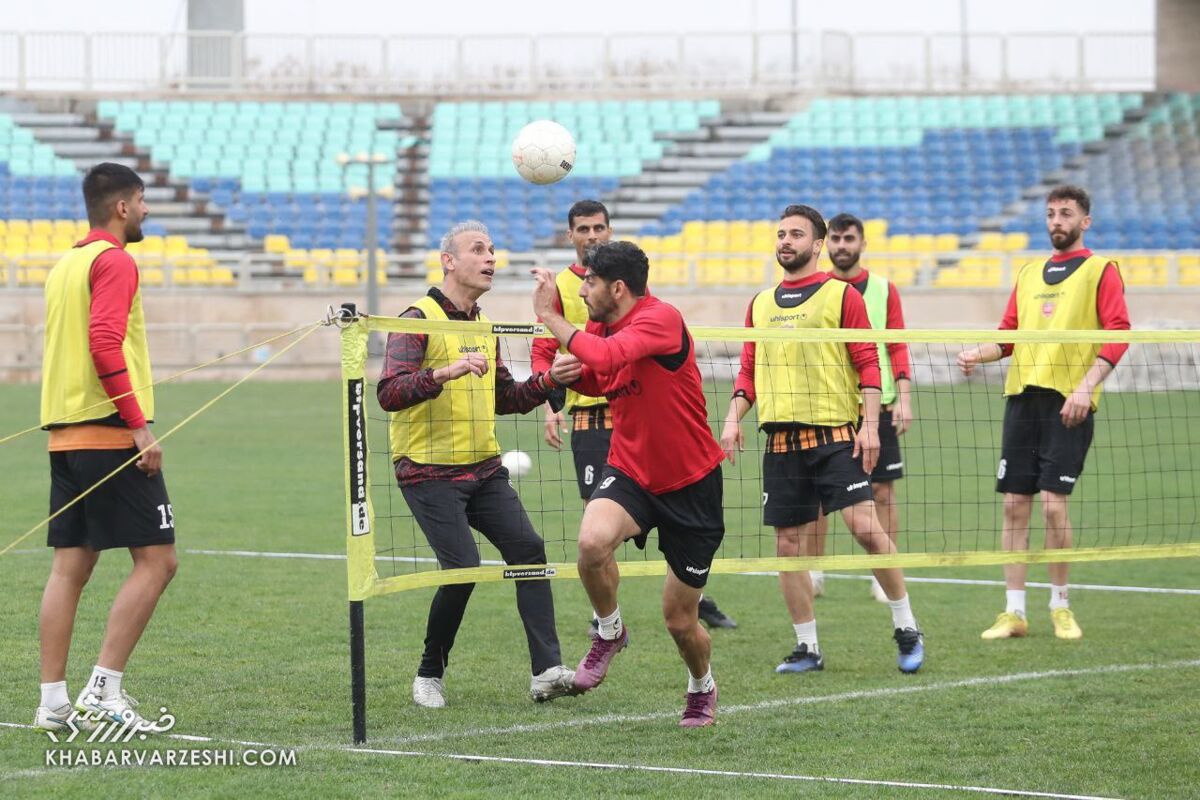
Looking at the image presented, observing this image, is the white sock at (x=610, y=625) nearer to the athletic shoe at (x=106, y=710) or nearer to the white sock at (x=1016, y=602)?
the athletic shoe at (x=106, y=710)

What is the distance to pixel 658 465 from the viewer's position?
6.38m

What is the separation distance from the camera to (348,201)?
119 feet

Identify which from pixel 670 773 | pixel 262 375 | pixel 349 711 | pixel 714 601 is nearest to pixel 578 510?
pixel 714 601

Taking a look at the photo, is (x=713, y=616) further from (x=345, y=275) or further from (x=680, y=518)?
(x=345, y=275)

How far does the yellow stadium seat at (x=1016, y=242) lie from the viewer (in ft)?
109

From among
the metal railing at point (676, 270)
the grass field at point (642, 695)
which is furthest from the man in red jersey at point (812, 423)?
the metal railing at point (676, 270)

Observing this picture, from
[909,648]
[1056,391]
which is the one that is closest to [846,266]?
[1056,391]

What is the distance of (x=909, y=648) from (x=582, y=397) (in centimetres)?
214

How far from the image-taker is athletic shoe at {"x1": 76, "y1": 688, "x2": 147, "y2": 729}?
6.15 m

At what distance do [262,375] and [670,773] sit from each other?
85.0 feet

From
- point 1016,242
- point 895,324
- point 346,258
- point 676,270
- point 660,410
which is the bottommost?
point 660,410

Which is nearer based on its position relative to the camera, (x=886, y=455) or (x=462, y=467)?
(x=462, y=467)

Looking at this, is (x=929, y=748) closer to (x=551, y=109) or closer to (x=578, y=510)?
(x=578, y=510)

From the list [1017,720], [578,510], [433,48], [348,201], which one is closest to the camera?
[1017,720]
